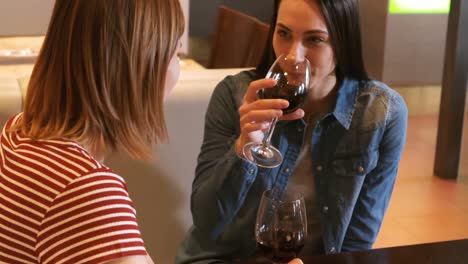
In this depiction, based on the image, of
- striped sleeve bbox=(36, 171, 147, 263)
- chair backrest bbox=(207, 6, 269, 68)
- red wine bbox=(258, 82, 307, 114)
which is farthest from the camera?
chair backrest bbox=(207, 6, 269, 68)

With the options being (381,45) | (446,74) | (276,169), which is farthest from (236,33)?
(381,45)

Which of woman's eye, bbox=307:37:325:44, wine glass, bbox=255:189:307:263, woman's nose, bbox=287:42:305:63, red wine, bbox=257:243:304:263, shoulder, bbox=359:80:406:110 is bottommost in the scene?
red wine, bbox=257:243:304:263

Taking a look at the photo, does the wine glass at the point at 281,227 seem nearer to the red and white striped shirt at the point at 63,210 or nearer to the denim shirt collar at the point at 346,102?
the red and white striped shirt at the point at 63,210

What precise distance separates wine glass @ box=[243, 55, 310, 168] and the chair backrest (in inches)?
52.3

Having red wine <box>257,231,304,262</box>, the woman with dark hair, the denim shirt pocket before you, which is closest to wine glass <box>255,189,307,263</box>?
red wine <box>257,231,304,262</box>

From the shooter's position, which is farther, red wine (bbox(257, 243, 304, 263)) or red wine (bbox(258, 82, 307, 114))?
red wine (bbox(258, 82, 307, 114))

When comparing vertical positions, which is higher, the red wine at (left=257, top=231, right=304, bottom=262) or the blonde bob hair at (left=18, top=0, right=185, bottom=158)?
the blonde bob hair at (left=18, top=0, right=185, bottom=158)

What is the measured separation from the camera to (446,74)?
3.85 meters

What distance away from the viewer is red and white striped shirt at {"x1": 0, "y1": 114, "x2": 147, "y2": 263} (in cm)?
106

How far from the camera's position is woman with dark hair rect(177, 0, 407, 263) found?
5.58 feet

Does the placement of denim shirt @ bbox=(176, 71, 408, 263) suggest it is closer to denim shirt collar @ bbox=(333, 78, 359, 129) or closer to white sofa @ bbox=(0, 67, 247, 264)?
denim shirt collar @ bbox=(333, 78, 359, 129)

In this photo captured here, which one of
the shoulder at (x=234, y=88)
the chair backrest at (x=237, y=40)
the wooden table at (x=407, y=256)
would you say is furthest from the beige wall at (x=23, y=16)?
the wooden table at (x=407, y=256)

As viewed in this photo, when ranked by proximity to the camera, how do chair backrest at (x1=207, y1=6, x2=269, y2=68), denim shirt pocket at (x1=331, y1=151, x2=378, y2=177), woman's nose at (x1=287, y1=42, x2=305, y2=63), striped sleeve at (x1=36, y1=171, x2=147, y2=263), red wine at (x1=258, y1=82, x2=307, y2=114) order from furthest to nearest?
chair backrest at (x1=207, y1=6, x2=269, y2=68) < denim shirt pocket at (x1=331, y1=151, x2=378, y2=177) < woman's nose at (x1=287, y1=42, x2=305, y2=63) < red wine at (x1=258, y1=82, x2=307, y2=114) < striped sleeve at (x1=36, y1=171, x2=147, y2=263)

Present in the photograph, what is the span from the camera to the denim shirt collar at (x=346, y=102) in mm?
1758
